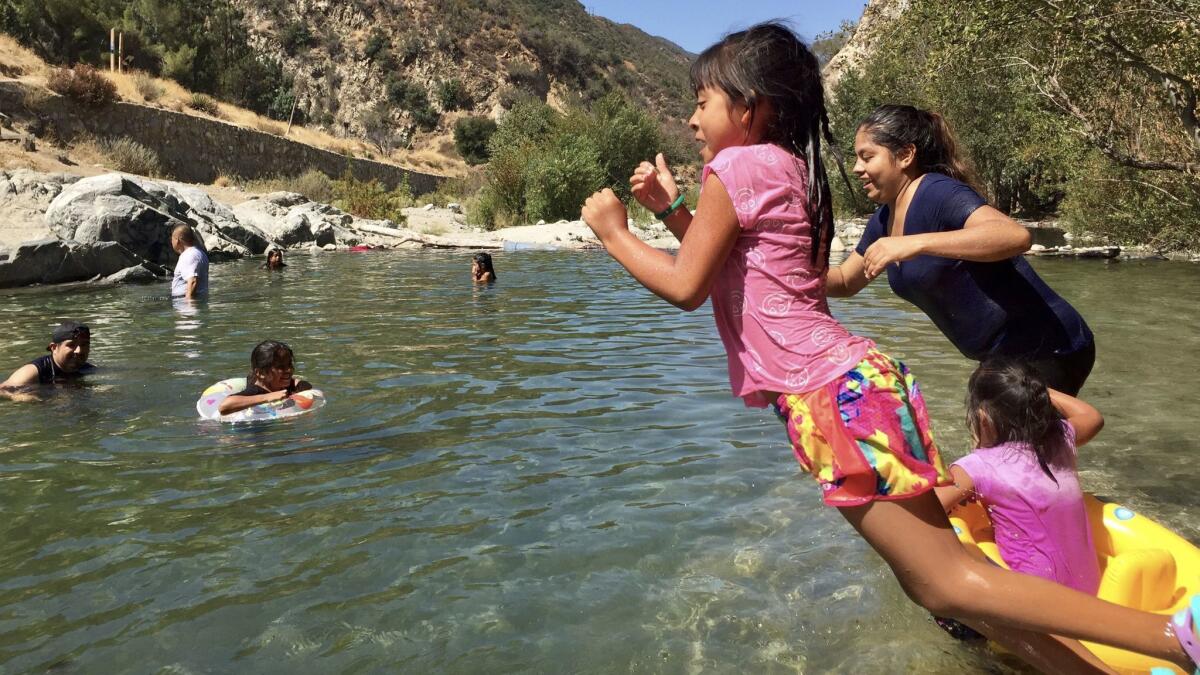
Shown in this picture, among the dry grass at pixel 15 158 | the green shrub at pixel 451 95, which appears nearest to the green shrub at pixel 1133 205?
the dry grass at pixel 15 158

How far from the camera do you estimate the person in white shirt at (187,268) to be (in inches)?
475

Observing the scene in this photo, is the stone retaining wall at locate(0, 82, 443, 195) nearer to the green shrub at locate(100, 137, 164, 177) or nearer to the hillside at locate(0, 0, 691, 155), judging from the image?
the green shrub at locate(100, 137, 164, 177)

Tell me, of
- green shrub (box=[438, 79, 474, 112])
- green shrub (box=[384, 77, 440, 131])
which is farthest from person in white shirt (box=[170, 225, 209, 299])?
green shrub (box=[438, 79, 474, 112])

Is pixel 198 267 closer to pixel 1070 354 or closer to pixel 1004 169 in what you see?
pixel 1070 354

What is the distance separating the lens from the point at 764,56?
2.20 m

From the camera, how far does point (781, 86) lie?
7.25 ft

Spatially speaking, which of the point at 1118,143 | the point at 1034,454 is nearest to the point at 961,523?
the point at 1034,454

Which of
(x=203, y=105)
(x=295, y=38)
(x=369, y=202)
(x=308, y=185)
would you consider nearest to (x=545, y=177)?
(x=369, y=202)

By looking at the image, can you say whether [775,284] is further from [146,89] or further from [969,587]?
[146,89]

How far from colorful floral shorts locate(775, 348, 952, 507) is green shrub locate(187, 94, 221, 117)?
42386mm

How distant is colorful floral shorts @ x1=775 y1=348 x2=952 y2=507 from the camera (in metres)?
2.01

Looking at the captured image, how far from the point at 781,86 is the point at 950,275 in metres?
1.28

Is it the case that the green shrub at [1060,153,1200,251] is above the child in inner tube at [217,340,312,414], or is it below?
above

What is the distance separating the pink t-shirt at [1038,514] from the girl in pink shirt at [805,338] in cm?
82
